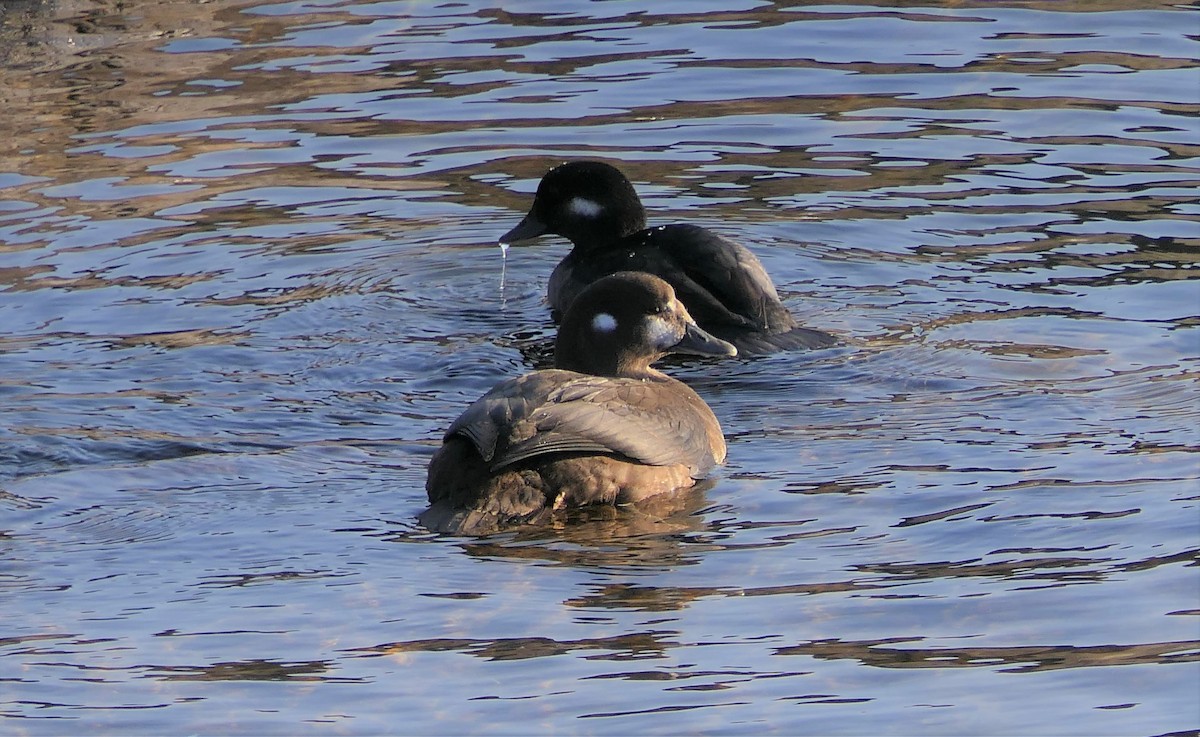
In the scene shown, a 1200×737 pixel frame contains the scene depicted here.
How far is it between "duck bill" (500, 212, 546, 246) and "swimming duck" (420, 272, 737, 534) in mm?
2441

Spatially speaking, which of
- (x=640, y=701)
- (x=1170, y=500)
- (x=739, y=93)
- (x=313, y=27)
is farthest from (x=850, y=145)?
(x=640, y=701)

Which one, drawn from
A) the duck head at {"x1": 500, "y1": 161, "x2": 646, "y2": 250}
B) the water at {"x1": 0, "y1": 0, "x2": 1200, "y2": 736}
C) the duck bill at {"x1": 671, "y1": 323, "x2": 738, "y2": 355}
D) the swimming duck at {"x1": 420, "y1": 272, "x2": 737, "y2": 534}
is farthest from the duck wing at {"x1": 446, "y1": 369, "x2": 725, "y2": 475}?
the duck head at {"x1": 500, "y1": 161, "x2": 646, "y2": 250}

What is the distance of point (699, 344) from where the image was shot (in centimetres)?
962

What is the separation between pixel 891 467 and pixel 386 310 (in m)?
3.41

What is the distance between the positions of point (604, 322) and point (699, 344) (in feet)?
1.74

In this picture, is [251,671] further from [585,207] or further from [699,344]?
[585,207]

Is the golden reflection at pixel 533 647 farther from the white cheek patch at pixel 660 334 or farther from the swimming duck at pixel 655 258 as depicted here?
the swimming duck at pixel 655 258

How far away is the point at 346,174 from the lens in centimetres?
1336

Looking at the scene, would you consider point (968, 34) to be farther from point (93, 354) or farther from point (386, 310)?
point (93, 354)

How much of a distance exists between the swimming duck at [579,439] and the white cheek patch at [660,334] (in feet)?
0.16

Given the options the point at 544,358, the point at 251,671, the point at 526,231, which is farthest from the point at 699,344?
the point at 251,671

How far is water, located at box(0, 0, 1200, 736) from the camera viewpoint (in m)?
6.55

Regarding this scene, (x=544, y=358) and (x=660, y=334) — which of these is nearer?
(x=660, y=334)

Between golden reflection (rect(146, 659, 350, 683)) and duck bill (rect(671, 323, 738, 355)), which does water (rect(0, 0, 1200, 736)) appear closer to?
golden reflection (rect(146, 659, 350, 683))
